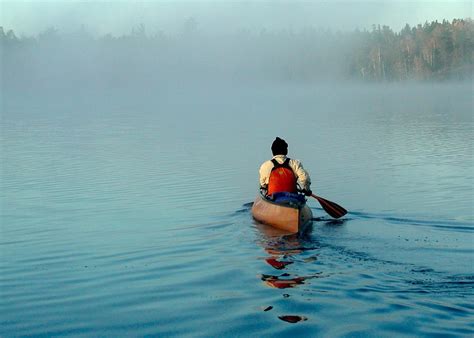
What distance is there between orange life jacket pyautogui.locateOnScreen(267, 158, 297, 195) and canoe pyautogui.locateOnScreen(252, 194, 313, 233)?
16.7 inches

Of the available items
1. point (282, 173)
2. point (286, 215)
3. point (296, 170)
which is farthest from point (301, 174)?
point (286, 215)

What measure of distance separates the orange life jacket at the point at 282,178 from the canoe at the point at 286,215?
42cm

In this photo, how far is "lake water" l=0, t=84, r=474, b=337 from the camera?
34.2ft

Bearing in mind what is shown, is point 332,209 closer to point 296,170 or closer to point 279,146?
point 296,170

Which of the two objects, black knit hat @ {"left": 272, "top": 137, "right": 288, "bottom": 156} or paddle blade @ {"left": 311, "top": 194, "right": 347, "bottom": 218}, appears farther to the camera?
paddle blade @ {"left": 311, "top": 194, "right": 347, "bottom": 218}

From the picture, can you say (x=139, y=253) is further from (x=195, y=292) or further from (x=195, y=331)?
(x=195, y=331)

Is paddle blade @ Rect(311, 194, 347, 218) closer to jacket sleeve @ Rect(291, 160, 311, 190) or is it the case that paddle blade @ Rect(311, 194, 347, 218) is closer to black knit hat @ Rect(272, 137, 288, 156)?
jacket sleeve @ Rect(291, 160, 311, 190)

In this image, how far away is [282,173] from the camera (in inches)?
689

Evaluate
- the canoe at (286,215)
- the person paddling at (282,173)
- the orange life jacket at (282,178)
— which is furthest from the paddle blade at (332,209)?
the orange life jacket at (282,178)

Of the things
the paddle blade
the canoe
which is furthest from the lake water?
the canoe

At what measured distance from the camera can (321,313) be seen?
1048cm

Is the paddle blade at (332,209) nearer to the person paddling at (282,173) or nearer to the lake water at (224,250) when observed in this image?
the lake water at (224,250)

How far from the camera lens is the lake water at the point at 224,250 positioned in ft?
34.2

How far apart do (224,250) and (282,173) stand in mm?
3137
